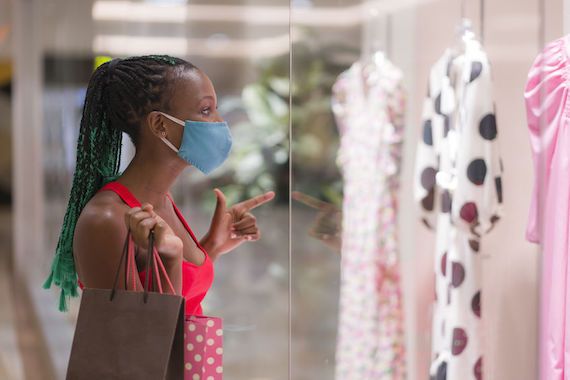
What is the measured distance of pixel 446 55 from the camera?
8.98ft

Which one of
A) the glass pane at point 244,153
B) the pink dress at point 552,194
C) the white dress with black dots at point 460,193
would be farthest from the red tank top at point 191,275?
the glass pane at point 244,153

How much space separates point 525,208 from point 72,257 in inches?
53.2

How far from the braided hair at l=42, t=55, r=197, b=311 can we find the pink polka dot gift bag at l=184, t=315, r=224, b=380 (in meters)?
0.33

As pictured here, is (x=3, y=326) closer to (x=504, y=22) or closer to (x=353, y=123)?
(x=353, y=123)

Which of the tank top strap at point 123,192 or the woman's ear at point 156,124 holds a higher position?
the woman's ear at point 156,124

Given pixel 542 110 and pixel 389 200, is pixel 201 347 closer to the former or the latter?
pixel 542 110

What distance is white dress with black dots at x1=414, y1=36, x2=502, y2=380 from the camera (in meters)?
2.56

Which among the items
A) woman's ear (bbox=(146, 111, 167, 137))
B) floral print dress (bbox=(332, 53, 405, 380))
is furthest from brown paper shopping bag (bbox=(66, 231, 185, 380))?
floral print dress (bbox=(332, 53, 405, 380))

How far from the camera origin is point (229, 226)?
1.91 meters

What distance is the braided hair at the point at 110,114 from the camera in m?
1.62

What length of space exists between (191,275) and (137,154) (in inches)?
10.5

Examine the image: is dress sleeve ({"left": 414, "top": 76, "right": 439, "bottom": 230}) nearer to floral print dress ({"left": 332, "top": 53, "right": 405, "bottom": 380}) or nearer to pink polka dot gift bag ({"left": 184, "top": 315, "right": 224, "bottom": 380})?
floral print dress ({"left": 332, "top": 53, "right": 405, "bottom": 380})

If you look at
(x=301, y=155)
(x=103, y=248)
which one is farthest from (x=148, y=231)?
(x=301, y=155)

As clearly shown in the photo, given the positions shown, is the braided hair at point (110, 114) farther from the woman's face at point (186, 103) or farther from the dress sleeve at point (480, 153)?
the dress sleeve at point (480, 153)
